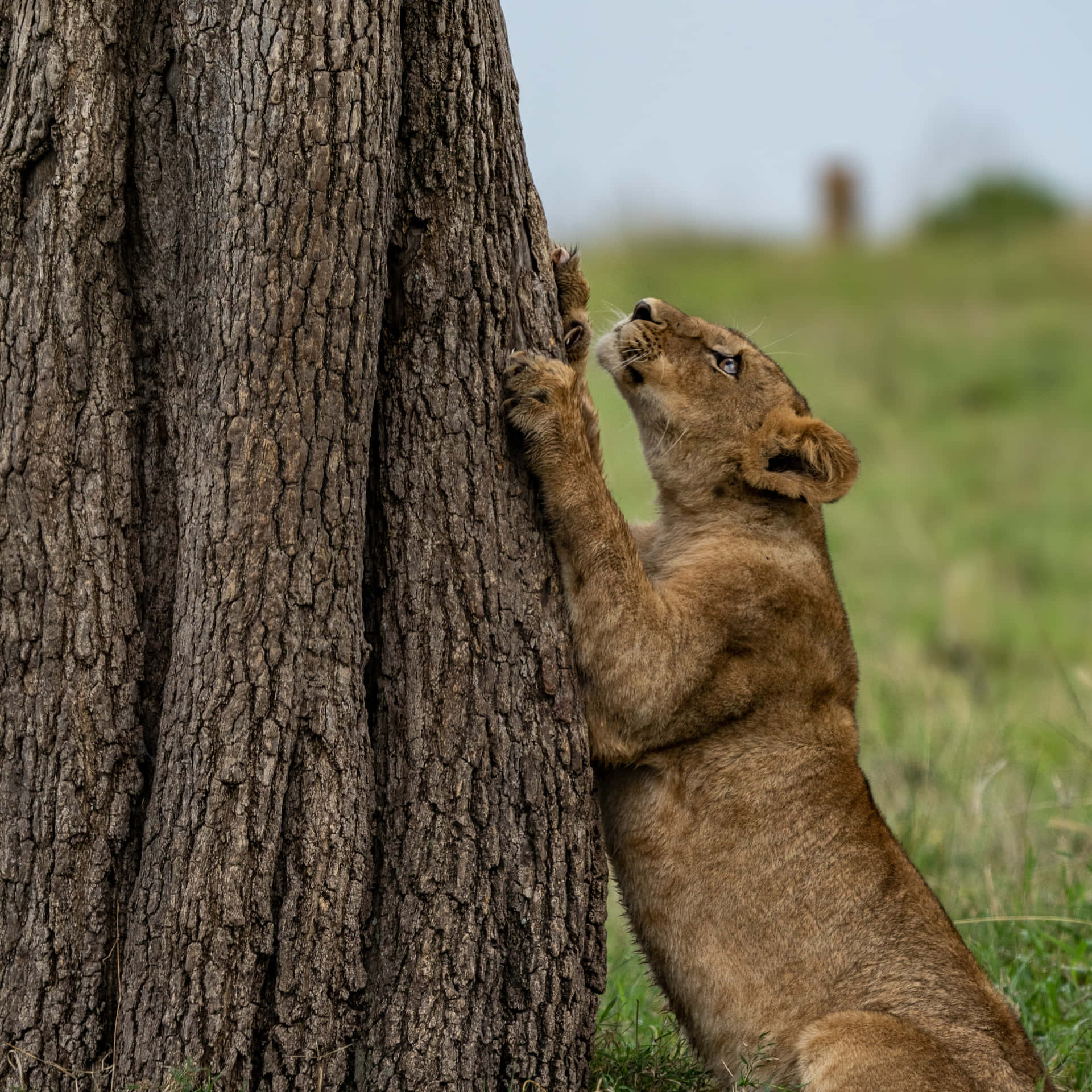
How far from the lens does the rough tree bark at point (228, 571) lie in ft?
9.77

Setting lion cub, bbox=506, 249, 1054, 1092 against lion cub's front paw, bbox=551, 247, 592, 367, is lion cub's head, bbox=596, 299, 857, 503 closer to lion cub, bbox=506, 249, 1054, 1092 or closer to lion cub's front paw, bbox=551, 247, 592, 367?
lion cub, bbox=506, 249, 1054, 1092

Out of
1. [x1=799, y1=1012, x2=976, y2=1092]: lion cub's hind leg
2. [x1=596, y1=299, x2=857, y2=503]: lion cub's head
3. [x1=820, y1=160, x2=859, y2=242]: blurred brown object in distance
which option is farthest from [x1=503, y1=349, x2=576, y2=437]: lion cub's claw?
[x1=820, y1=160, x2=859, y2=242]: blurred brown object in distance

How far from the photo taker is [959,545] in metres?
12.1

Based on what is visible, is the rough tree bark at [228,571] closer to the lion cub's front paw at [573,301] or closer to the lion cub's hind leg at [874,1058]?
the lion cub's front paw at [573,301]

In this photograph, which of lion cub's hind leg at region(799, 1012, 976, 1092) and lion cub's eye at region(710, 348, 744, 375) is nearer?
lion cub's hind leg at region(799, 1012, 976, 1092)

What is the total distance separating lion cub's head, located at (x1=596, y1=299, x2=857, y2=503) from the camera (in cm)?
410

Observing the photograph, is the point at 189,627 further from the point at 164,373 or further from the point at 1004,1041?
the point at 1004,1041

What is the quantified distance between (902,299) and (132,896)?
2014 cm

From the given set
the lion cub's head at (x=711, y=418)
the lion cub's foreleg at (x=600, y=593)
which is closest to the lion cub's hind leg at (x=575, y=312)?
the lion cub's foreleg at (x=600, y=593)

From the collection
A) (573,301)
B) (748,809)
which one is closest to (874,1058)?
(748,809)

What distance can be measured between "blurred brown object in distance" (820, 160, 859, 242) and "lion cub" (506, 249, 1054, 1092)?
27806 millimetres

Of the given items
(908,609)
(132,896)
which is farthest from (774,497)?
(908,609)

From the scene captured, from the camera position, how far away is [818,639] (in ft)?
12.9

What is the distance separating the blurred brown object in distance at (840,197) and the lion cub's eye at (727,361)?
89.3 feet
